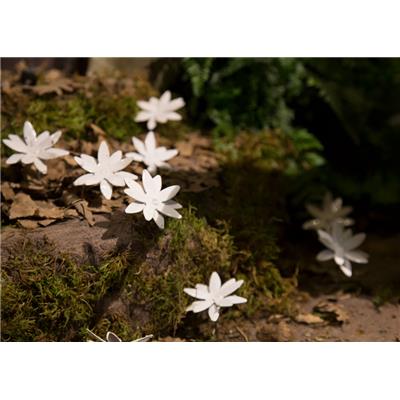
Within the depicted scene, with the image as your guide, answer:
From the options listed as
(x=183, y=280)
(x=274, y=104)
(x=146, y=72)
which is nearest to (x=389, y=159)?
(x=274, y=104)

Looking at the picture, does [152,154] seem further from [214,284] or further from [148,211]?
[214,284]

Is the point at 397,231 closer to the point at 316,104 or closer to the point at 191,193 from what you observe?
the point at 316,104

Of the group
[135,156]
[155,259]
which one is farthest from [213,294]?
[135,156]

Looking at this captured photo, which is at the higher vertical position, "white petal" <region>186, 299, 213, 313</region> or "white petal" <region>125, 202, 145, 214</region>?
"white petal" <region>125, 202, 145, 214</region>

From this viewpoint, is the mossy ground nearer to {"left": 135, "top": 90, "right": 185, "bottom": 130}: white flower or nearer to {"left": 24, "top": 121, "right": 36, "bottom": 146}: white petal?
{"left": 135, "top": 90, "right": 185, "bottom": 130}: white flower

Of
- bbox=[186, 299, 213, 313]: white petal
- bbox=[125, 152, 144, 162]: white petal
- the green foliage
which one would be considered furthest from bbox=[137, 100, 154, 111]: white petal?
bbox=[186, 299, 213, 313]: white petal

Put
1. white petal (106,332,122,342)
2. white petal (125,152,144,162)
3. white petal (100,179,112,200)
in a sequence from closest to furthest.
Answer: white petal (106,332,122,342) → white petal (100,179,112,200) → white petal (125,152,144,162)
